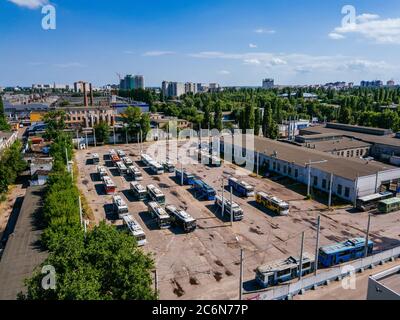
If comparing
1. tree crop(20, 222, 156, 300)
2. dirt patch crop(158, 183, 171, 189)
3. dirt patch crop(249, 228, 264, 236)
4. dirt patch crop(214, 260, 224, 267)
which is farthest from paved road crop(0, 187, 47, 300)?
dirt patch crop(249, 228, 264, 236)

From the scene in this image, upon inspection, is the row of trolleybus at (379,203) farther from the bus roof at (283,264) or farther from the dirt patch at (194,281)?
the dirt patch at (194,281)

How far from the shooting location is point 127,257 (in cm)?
1396

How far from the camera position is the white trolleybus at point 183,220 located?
87.5ft

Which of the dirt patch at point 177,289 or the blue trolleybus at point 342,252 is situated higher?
the blue trolleybus at point 342,252

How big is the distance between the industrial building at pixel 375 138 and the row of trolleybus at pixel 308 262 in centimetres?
3223

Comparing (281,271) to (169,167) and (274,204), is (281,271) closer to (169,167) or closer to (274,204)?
(274,204)

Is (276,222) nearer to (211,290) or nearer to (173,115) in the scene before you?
(211,290)

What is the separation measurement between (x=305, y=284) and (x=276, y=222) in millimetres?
9958

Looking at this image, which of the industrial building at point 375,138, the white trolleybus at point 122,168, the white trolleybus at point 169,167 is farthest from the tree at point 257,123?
the white trolleybus at point 122,168

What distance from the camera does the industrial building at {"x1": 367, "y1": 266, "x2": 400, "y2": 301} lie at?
14.7 meters

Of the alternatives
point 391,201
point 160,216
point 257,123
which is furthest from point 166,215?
point 257,123

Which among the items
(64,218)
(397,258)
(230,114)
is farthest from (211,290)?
(230,114)

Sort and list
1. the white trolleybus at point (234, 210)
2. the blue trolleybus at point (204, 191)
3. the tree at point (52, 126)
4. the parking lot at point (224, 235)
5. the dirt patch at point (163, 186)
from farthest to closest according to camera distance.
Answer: the tree at point (52, 126)
the dirt patch at point (163, 186)
the blue trolleybus at point (204, 191)
the white trolleybus at point (234, 210)
the parking lot at point (224, 235)

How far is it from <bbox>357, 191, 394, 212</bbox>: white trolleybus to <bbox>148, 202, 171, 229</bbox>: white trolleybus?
19.7 m
